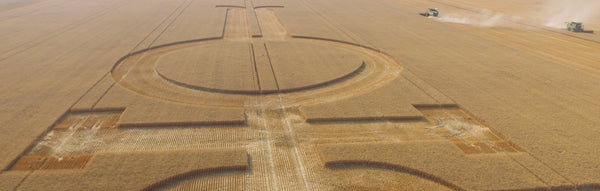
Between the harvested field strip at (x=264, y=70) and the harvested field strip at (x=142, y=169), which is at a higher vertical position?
the harvested field strip at (x=264, y=70)

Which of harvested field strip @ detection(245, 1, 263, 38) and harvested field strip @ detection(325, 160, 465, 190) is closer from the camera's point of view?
harvested field strip @ detection(325, 160, 465, 190)

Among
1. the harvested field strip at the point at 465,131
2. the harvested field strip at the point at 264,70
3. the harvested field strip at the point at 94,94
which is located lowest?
the harvested field strip at the point at 465,131

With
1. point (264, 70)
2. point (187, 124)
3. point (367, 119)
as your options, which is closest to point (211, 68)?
point (264, 70)

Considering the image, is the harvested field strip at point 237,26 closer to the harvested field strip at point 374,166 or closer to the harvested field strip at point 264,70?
the harvested field strip at point 264,70

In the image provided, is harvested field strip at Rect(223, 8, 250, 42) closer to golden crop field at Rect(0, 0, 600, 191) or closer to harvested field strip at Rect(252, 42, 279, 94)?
golden crop field at Rect(0, 0, 600, 191)

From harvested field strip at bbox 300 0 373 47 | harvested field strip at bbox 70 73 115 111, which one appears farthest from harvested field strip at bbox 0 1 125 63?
harvested field strip at bbox 300 0 373 47

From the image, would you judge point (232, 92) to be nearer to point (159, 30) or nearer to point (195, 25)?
point (159, 30)

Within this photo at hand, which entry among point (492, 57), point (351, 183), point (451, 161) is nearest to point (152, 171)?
point (351, 183)

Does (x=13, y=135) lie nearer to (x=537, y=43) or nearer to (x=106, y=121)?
(x=106, y=121)

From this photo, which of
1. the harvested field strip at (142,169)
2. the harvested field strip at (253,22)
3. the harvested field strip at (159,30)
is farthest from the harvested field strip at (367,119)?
the harvested field strip at (159,30)
